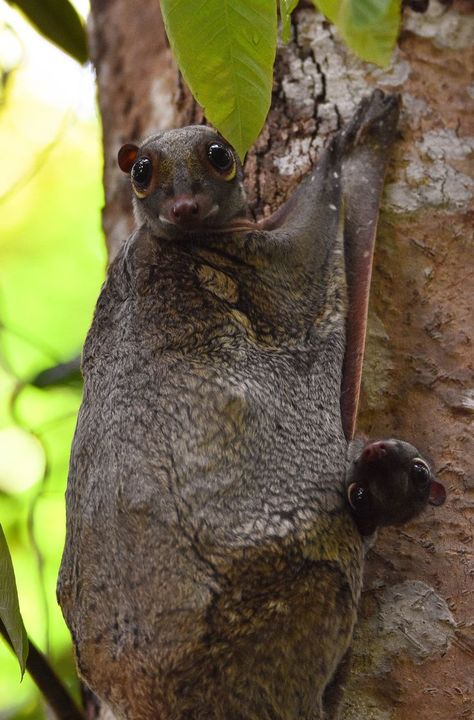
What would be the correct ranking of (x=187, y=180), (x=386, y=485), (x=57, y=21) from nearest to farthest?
(x=386, y=485)
(x=187, y=180)
(x=57, y=21)

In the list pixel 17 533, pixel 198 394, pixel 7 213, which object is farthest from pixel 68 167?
pixel 198 394

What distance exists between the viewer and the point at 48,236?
8.16 meters

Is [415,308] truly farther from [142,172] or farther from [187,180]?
[142,172]

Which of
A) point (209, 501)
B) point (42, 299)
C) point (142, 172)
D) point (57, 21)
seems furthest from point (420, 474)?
point (42, 299)

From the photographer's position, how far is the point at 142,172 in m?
3.69

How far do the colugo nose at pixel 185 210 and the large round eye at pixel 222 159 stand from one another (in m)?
0.27

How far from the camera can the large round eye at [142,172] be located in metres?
3.68

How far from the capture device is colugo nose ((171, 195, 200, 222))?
343cm

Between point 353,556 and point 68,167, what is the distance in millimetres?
6098

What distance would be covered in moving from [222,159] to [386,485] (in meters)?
1.39

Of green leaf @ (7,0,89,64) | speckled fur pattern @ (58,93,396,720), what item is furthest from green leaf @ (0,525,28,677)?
green leaf @ (7,0,89,64)

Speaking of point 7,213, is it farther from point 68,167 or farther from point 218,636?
point 218,636

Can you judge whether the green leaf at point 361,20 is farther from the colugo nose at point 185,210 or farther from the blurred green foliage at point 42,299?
the blurred green foliage at point 42,299

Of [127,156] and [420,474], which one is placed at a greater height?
[127,156]
